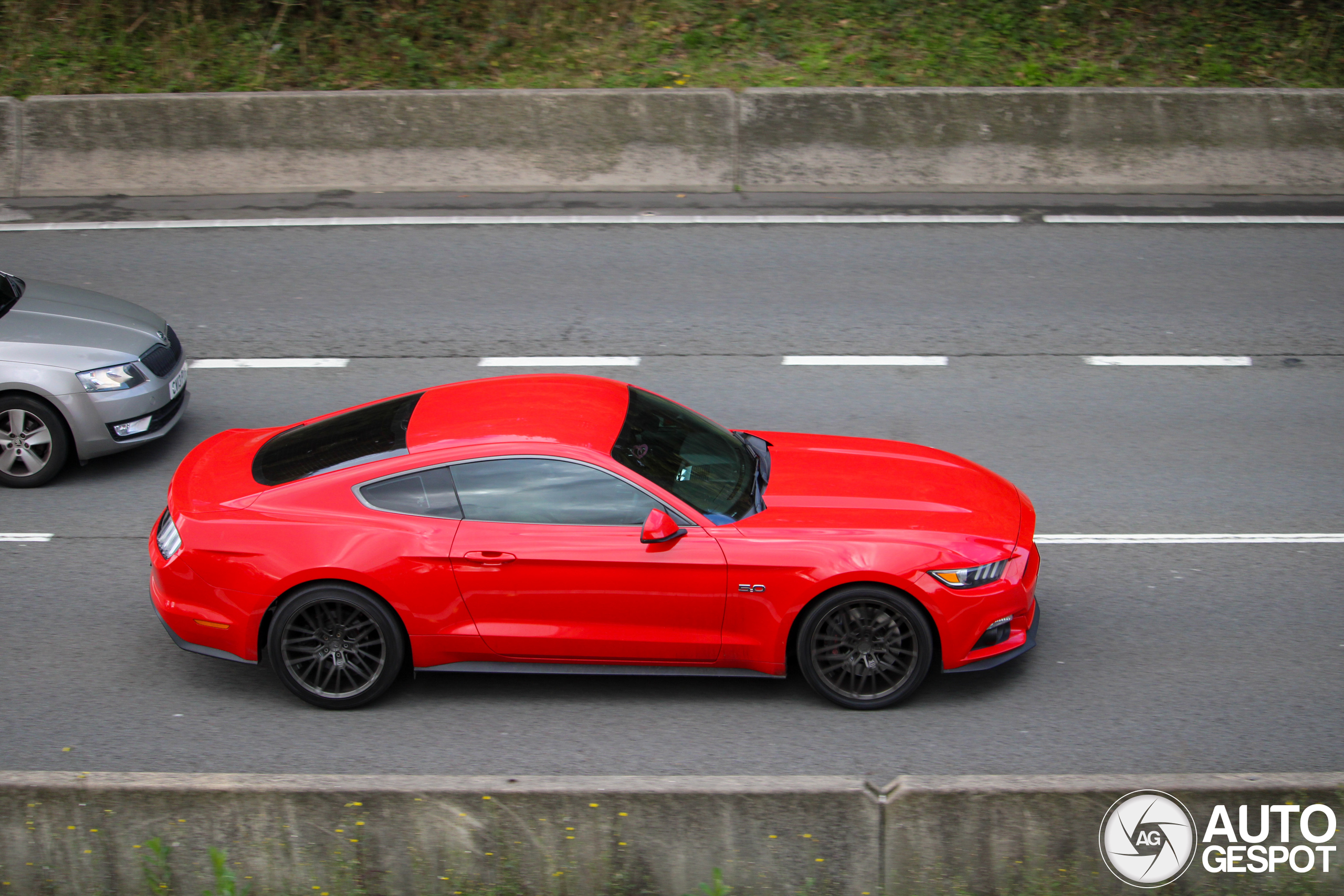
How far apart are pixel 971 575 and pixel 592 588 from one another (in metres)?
1.77

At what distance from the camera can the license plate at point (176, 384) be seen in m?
8.68

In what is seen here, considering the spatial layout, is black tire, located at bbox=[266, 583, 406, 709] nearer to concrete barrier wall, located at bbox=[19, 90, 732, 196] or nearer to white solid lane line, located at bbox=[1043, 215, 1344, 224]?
concrete barrier wall, located at bbox=[19, 90, 732, 196]

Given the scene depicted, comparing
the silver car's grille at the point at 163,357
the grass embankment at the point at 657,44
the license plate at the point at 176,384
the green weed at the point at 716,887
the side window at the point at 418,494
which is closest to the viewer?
the green weed at the point at 716,887

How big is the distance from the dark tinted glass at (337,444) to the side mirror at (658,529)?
4.16ft

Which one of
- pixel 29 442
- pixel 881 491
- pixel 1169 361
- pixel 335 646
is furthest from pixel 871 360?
pixel 29 442

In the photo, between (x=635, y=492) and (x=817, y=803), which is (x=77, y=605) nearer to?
(x=635, y=492)

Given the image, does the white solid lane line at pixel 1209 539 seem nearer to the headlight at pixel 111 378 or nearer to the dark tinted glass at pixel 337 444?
the dark tinted glass at pixel 337 444

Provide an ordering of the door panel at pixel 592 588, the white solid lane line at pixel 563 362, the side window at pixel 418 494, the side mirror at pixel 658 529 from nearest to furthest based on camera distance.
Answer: the side mirror at pixel 658 529 < the door panel at pixel 592 588 < the side window at pixel 418 494 < the white solid lane line at pixel 563 362

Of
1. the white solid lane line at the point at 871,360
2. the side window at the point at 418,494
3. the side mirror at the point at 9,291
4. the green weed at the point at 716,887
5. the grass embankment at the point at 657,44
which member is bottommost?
the green weed at the point at 716,887

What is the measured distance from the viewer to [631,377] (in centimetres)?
984

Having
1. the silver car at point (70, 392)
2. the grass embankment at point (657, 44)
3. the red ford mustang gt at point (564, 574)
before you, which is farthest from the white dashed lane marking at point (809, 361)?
the grass embankment at point (657, 44)

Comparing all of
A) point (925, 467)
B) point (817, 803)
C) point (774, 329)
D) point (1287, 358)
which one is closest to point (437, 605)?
point (817, 803)

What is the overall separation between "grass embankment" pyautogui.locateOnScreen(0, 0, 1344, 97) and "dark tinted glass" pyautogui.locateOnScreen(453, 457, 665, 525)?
9.41 metres

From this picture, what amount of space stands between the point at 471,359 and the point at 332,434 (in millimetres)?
3645
